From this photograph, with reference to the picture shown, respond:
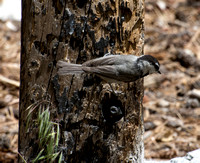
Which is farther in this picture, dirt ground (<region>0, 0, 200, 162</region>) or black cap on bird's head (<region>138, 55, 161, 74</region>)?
dirt ground (<region>0, 0, 200, 162</region>)

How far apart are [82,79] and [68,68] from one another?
19 cm

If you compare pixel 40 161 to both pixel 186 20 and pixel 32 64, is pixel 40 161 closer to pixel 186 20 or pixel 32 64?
pixel 32 64

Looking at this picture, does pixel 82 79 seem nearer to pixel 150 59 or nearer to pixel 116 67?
pixel 116 67

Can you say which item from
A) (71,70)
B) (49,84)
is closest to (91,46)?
(71,70)

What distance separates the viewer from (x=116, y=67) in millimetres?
2459

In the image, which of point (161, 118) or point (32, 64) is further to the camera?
point (161, 118)

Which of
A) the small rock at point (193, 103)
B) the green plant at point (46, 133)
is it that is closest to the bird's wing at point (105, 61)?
the green plant at point (46, 133)

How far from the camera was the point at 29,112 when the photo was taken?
2.42m

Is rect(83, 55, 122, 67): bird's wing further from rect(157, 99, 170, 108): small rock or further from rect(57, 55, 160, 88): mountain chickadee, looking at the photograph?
rect(157, 99, 170, 108): small rock

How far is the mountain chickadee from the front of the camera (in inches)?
89.8

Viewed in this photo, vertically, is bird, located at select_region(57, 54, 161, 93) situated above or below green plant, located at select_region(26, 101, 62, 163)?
above

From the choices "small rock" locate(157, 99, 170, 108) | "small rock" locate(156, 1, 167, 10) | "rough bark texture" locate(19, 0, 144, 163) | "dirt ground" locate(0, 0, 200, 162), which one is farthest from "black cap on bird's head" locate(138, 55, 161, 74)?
"small rock" locate(156, 1, 167, 10)

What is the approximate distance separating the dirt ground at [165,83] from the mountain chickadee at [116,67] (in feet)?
5.00

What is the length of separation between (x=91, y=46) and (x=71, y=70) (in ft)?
0.77
